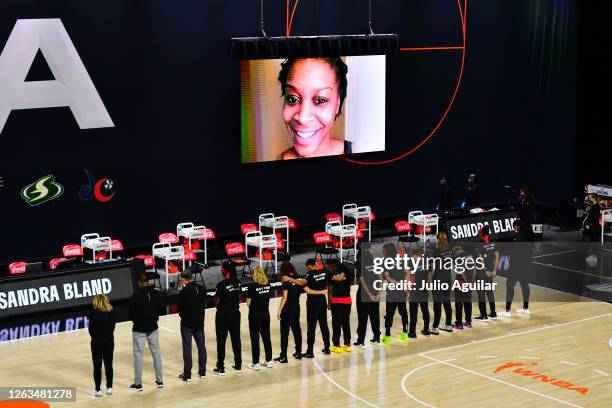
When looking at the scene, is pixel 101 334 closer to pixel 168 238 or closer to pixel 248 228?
pixel 168 238

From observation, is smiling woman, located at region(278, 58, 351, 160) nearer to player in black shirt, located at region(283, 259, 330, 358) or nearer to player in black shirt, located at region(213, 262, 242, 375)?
player in black shirt, located at region(283, 259, 330, 358)

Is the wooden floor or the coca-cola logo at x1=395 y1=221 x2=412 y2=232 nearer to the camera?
the wooden floor

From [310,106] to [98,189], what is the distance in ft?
15.3

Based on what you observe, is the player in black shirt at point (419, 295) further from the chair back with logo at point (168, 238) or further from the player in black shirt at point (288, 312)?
the chair back with logo at point (168, 238)

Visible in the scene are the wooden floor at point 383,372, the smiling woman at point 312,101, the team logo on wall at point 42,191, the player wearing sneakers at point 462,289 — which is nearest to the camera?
the wooden floor at point 383,372

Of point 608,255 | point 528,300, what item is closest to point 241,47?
point 528,300

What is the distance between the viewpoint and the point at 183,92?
803 inches

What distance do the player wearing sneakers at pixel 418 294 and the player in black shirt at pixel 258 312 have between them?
2.56 m

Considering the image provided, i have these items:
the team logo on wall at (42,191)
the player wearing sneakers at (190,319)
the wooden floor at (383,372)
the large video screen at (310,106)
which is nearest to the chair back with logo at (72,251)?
the team logo on wall at (42,191)

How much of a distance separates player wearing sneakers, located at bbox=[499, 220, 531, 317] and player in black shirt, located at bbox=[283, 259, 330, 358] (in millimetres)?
3658

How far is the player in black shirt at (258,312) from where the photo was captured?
1426cm

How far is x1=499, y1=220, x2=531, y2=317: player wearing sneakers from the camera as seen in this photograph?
56.9ft

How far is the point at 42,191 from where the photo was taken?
18938 millimetres

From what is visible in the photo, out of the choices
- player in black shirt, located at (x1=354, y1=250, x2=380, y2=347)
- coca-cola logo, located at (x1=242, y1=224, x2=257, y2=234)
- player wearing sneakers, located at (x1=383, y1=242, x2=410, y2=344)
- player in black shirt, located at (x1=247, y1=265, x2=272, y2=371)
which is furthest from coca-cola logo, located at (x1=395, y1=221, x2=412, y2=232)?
player in black shirt, located at (x1=247, y1=265, x2=272, y2=371)
